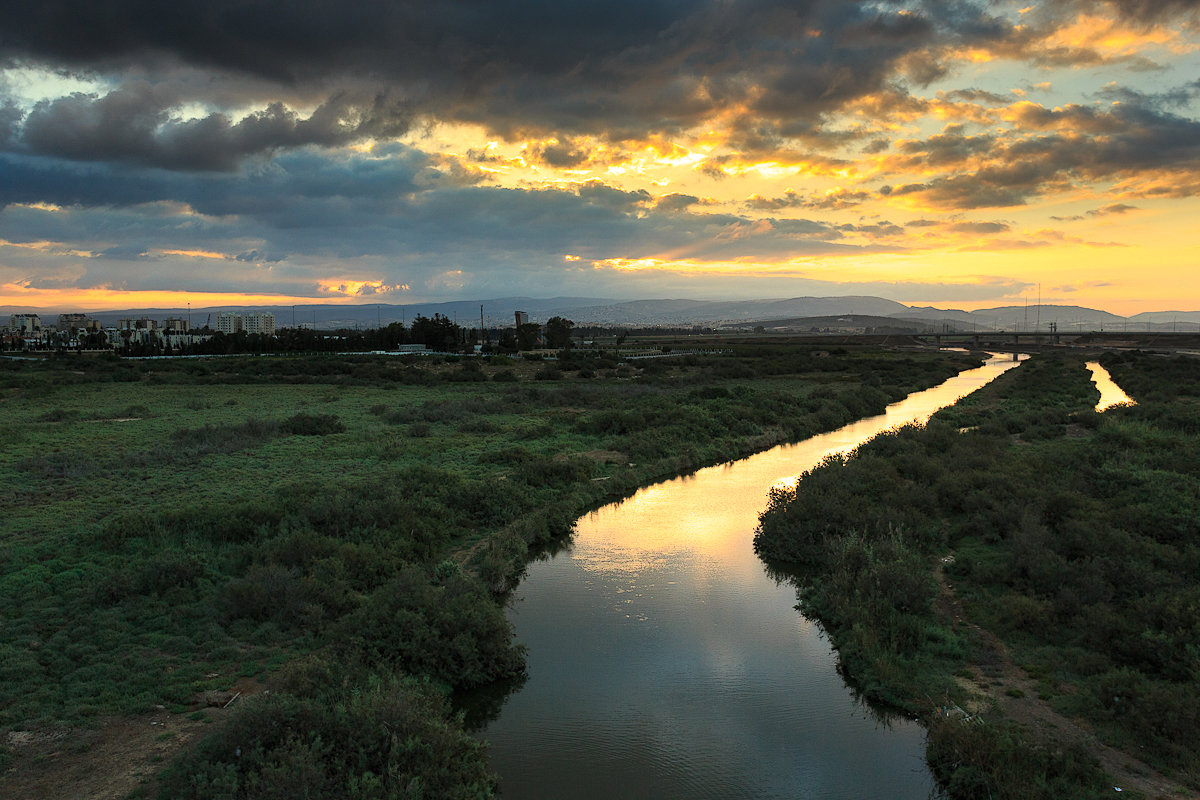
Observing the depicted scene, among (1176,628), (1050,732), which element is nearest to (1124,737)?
(1050,732)

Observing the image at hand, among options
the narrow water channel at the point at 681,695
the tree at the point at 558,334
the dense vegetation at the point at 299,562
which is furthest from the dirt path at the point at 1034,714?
the tree at the point at 558,334

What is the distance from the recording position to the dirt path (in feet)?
26.1

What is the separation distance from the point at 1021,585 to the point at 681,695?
699 centimetres

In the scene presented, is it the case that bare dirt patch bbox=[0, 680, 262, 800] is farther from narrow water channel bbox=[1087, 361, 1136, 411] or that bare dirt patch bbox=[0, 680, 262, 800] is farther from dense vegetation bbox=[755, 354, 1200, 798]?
narrow water channel bbox=[1087, 361, 1136, 411]

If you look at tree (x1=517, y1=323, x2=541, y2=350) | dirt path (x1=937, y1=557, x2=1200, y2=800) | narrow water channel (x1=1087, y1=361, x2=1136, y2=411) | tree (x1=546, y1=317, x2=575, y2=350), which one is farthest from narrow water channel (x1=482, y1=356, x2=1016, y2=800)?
tree (x1=546, y1=317, x2=575, y2=350)

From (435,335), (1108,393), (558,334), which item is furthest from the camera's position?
(558,334)

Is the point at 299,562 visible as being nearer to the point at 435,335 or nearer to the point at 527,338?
the point at 527,338

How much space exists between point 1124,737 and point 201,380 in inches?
2618

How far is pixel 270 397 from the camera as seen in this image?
48.8 meters

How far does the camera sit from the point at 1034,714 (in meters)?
9.62

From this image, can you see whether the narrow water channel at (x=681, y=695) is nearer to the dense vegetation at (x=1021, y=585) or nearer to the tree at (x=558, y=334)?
the dense vegetation at (x=1021, y=585)

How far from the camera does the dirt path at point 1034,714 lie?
795cm

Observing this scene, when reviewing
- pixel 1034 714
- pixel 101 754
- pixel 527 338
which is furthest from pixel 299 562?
pixel 527 338

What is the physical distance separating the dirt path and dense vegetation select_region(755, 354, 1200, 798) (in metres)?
0.13
